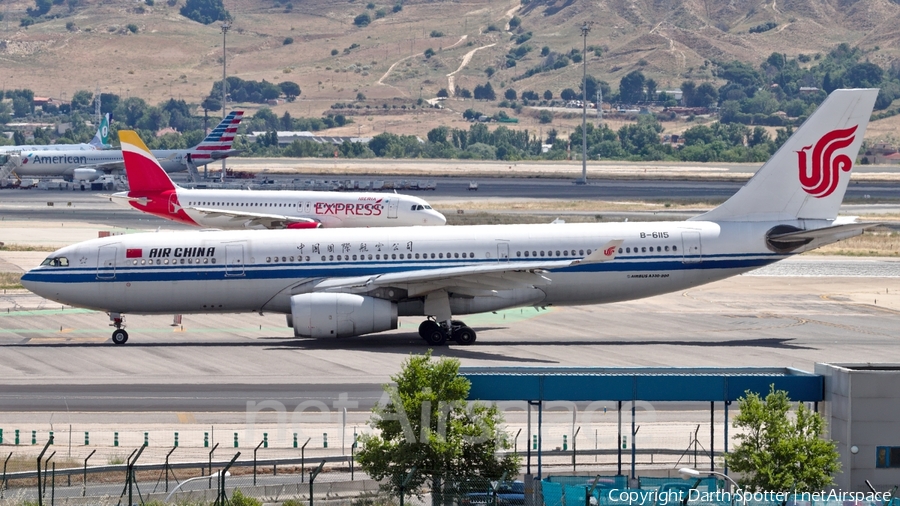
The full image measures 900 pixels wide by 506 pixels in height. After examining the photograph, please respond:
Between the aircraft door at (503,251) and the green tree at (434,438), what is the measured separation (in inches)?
805

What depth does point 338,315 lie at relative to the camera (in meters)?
45.7

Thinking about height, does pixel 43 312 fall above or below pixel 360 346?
above

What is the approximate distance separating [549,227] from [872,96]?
1349cm

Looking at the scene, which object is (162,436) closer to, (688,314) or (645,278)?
(645,278)

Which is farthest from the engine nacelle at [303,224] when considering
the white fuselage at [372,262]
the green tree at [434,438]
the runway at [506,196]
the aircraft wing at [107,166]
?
the aircraft wing at [107,166]

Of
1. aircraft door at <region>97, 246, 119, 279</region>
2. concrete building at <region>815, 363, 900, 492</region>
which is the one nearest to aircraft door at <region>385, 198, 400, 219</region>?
aircraft door at <region>97, 246, 119, 279</region>

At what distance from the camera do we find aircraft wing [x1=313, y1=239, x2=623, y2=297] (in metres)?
44.9

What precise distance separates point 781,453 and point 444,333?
74.2 ft

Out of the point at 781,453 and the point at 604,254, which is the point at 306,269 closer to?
the point at 604,254

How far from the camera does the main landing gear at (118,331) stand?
47.1 metres

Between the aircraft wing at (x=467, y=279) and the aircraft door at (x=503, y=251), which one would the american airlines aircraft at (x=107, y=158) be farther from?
the aircraft wing at (x=467, y=279)

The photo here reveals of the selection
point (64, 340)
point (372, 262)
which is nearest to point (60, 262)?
point (64, 340)

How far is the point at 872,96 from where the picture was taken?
4897 cm

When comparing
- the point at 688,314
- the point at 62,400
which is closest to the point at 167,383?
the point at 62,400
